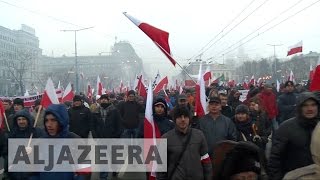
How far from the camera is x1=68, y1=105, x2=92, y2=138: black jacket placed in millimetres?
8391

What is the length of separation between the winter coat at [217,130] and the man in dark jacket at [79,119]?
10.5 ft

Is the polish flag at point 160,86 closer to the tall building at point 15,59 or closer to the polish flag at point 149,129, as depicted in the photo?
the polish flag at point 149,129

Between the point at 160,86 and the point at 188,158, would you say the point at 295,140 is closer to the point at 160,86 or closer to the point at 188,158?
the point at 188,158

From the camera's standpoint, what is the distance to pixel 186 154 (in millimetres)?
4520

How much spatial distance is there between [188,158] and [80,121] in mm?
4263

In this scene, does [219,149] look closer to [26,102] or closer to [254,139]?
[254,139]

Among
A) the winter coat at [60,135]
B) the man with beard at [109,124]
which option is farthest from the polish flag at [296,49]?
the winter coat at [60,135]

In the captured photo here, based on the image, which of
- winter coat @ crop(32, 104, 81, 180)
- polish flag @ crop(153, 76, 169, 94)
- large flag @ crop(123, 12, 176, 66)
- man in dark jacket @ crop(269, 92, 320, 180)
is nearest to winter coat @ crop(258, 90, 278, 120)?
polish flag @ crop(153, 76, 169, 94)

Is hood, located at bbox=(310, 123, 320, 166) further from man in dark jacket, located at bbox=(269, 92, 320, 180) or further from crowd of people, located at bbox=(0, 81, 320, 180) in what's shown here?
man in dark jacket, located at bbox=(269, 92, 320, 180)

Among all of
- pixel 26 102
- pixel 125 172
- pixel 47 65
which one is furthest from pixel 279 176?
pixel 47 65

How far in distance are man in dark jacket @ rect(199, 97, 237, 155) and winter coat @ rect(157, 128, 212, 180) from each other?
3.59ft

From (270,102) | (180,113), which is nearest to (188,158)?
(180,113)

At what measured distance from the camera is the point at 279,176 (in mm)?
4195

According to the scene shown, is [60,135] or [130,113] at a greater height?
[60,135]
